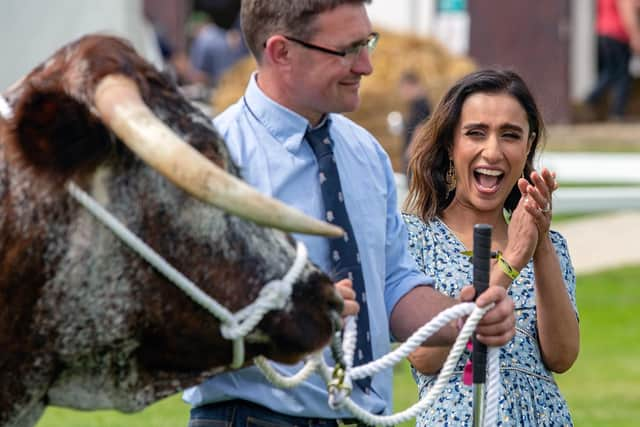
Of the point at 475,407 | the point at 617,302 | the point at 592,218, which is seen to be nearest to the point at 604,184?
the point at 592,218

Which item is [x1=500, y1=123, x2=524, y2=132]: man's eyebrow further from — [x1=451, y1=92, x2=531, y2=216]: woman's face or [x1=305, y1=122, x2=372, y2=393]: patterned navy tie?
[x1=305, y1=122, x2=372, y2=393]: patterned navy tie

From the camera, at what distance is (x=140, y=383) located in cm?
338

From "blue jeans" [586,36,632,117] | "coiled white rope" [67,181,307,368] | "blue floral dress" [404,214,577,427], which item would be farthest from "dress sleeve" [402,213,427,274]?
"blue jeans" [586,36,632,117]

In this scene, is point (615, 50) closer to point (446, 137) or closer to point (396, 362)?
point (446, 137)

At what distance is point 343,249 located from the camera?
416cm

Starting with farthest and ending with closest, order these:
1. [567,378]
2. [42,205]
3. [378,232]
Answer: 1. [567,378]
2. [378,232]
3. [42,205]

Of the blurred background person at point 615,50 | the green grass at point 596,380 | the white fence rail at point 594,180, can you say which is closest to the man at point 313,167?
the green grass at point 596,380

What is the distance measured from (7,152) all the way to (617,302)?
11.3 metres

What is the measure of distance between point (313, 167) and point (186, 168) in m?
1.23

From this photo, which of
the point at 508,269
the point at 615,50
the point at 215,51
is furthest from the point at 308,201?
the point at 215,51

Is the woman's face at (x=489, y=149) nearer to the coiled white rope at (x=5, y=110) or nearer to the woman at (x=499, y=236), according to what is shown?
the woman at (x=499, y=236)

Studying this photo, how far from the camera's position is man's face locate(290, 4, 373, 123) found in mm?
4078

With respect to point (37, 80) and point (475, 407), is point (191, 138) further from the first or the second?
point (475, 407)

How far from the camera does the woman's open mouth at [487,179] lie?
5152 millimetres
